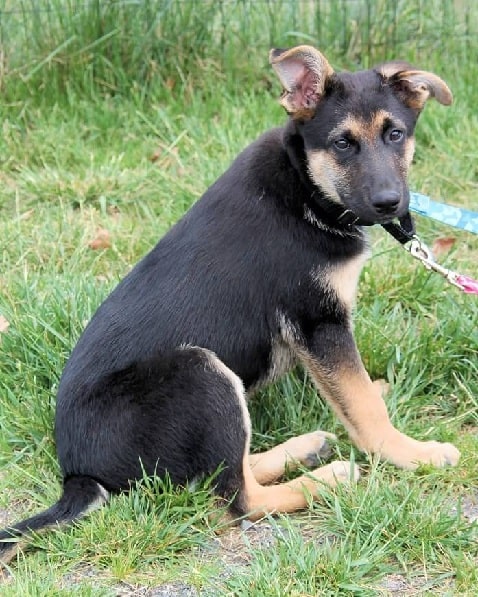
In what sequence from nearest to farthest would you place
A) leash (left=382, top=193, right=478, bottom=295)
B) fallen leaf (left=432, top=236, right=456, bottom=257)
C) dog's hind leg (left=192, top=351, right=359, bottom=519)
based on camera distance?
dog's hind leg (left=192, top=351, right=359, bottom=519) → leash (left=382, top=193, right=478, bottom=295) → fallen leaf (left=432, top=236, right=456, bottom=257)

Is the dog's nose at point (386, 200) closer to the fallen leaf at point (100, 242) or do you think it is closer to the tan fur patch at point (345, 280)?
the tan fur patch at point (345, 280)

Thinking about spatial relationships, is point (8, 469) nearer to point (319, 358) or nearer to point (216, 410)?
point (216, 410)

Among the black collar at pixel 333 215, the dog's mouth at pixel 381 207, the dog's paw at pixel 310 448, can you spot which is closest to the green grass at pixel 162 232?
the dog's paw at pixel 310 448

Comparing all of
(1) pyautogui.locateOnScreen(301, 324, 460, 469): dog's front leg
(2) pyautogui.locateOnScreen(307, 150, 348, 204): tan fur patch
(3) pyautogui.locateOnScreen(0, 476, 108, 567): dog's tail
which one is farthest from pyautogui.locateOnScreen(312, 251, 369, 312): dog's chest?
(3) pyautogui.locateOnScreen(0, 476, 108, 567): dog's tail

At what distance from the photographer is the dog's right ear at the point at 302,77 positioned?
3.81 meters

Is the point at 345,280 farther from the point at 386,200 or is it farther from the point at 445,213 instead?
the point at 445,213

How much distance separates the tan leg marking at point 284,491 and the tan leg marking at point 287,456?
4.8 inches

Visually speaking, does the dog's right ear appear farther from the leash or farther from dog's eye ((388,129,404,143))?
the leash

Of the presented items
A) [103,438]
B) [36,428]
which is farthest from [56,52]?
[103,438]

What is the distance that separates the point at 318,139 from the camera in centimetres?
387

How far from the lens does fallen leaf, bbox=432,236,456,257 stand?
216 inches

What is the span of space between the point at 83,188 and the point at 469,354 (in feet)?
8.58

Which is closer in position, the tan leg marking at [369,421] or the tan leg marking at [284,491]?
the tan leg marking at [284,491]

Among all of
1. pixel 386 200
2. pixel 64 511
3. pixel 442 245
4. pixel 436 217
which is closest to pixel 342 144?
pixel 386 200
